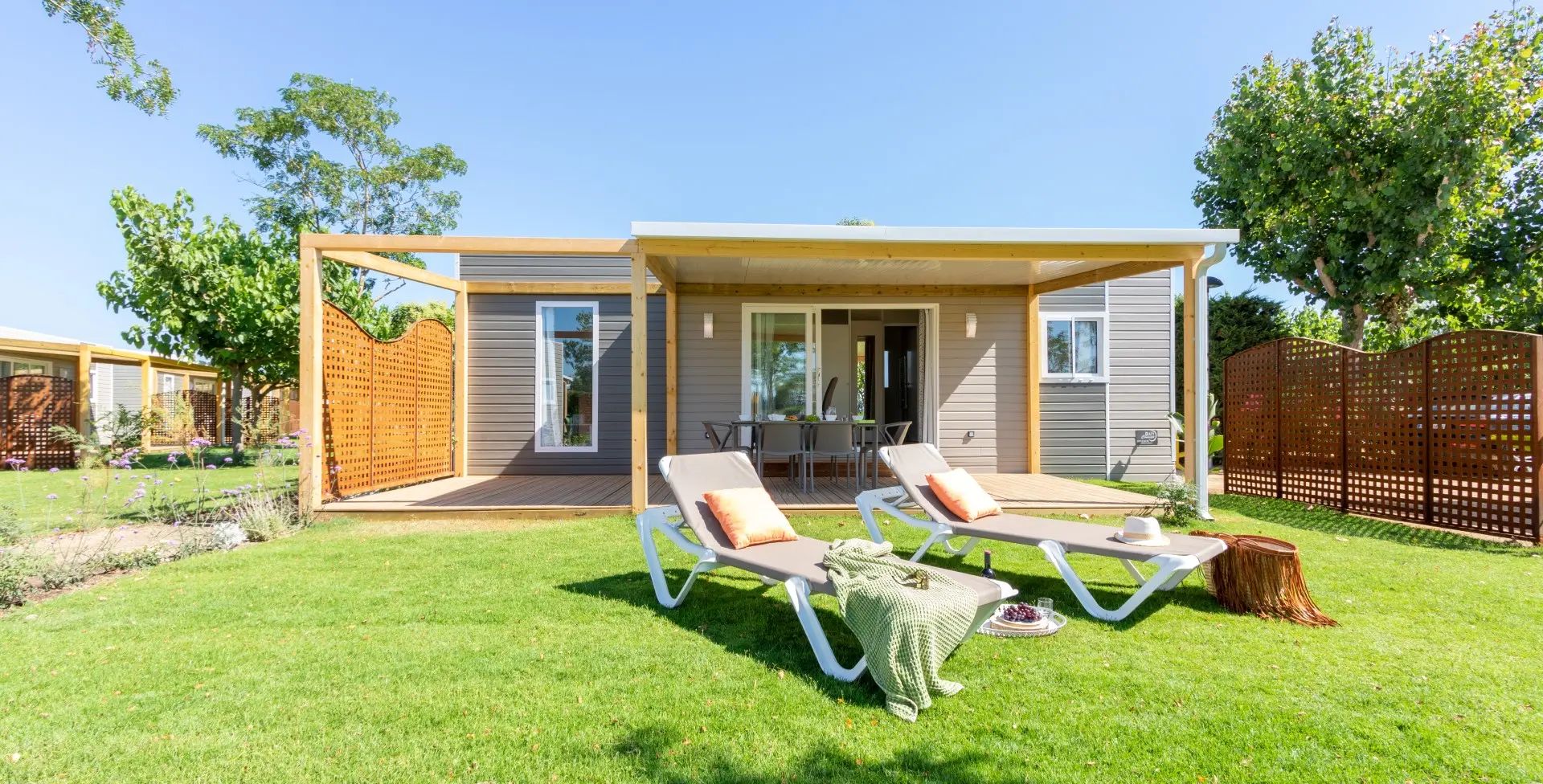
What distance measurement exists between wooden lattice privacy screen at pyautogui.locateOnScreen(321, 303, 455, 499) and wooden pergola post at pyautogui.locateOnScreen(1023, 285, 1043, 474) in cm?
783

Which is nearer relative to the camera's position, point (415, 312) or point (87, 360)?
point (87, 360)

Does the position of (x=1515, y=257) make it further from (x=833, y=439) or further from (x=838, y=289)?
(x=833, y=439)

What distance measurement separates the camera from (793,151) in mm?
18562

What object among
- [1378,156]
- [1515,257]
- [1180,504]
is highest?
[1378,156]

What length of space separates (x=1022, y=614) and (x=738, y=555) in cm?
147

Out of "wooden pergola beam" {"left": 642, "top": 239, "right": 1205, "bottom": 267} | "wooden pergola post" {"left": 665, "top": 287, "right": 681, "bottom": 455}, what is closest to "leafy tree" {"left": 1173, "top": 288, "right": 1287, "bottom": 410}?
"wooden pergola beam" {"left": 642, "top": 239, "right": 1205, "bottom": 267}

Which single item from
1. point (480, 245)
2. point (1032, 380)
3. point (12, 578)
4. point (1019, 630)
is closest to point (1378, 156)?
point (1032, 380)

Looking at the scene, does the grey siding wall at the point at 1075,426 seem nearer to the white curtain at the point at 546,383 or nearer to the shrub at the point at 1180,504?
the shrub at the point at 1180,504

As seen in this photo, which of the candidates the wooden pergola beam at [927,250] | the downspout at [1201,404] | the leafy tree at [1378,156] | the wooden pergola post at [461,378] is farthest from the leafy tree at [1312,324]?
the wooden pergola post at [461,378]

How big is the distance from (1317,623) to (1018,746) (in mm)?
2242

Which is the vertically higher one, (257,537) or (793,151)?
(793,151)

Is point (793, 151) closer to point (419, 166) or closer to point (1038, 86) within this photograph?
point (1038, 86)

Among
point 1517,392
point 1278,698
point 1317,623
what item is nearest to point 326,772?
point 1278,698

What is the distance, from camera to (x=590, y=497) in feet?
23.1
